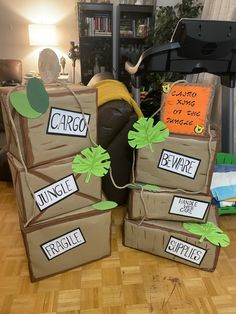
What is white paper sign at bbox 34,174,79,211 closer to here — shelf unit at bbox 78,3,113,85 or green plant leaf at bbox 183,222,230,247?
green plant leaf at bbox 183,222,230,247

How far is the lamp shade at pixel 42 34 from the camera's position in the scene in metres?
3.09

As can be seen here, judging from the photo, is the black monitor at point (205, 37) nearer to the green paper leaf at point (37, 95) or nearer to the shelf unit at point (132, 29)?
the green paper leaf at point (37, 95)

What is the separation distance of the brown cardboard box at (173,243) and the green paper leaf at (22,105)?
654mm

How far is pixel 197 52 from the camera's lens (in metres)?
1.28

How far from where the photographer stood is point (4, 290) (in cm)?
102

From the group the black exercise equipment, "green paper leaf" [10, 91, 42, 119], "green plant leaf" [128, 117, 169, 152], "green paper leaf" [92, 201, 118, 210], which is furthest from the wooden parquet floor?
A: the black exercise equipment

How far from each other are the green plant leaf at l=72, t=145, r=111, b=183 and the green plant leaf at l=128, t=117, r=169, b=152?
5.6 inches

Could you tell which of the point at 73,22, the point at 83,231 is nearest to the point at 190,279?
the point at 83,231

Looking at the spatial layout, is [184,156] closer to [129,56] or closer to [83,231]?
[83,231]

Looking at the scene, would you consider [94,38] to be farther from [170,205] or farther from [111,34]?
[170,205]

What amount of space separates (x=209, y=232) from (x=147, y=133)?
51 centimetres

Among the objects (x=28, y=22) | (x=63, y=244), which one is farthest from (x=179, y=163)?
(x=28, y=22)

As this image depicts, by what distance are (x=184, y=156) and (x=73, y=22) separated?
307 centimetres

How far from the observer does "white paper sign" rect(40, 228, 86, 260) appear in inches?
39.8
